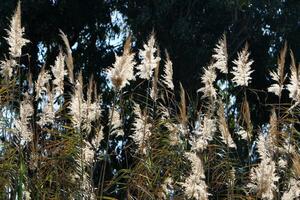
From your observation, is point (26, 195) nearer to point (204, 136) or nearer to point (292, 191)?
point (204, 136)

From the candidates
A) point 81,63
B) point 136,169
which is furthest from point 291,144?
point 81,63

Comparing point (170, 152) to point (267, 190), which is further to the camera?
point (170, 152)

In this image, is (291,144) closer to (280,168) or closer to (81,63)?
(280,168)

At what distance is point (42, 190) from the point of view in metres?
4.07

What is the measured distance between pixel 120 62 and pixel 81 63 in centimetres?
907

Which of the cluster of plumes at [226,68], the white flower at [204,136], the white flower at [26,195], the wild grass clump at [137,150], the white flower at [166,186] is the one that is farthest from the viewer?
the cluster of plumes at [226,68]

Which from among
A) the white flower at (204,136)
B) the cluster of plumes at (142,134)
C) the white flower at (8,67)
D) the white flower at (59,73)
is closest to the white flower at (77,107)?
the white flower at (59,73)

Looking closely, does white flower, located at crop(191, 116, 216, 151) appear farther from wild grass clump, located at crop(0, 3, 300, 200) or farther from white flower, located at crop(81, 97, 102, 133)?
white flower, located at crop(81, 97, 102, 133)

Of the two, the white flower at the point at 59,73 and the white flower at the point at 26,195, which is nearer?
the white flower at the point at 26,195

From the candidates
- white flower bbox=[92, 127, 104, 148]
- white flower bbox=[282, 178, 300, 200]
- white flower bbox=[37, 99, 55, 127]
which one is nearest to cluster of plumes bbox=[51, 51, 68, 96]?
white flower bbox=[37, 99, 55, 127]

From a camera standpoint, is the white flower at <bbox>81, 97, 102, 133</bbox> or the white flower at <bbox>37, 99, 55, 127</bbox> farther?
the white flower at <bbox>37, 99, 55, 127</bbox>

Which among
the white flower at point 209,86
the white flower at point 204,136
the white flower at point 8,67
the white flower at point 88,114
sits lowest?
the white flower at point 204,136

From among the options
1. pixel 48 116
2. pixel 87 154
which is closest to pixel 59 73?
pixel 48 116

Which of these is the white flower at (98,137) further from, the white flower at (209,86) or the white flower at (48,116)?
the white flower at (209,86)
